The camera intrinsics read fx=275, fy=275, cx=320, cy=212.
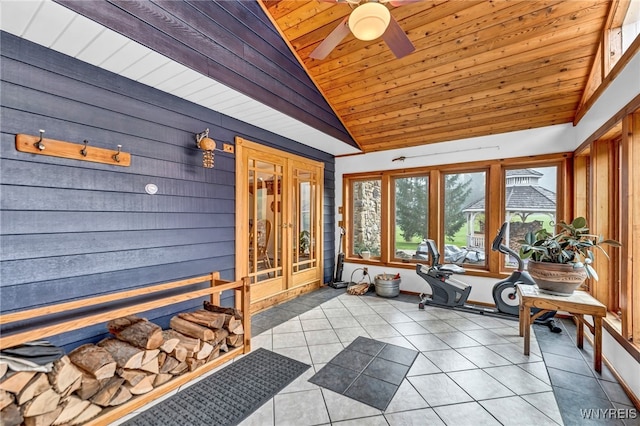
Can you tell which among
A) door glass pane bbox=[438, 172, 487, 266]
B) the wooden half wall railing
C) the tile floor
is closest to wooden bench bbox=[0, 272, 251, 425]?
the wooden half wall railing

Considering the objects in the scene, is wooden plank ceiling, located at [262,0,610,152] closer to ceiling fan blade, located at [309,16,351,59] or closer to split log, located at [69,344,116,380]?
ceiling fan blade, located at [309,16,351,59]

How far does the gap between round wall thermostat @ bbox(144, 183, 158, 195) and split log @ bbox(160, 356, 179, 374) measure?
4.79 feet

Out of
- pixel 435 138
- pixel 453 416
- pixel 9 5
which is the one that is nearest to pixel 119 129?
pixel 9 5

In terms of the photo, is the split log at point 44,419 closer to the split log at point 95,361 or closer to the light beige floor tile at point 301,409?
the split log at point 95,361

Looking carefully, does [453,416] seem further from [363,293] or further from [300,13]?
[300,13]

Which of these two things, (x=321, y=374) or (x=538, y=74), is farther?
(x=538, y=74)

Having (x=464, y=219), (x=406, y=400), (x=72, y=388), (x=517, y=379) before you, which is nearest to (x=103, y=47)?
(x=72, y=388)

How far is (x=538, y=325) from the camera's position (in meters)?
3.33

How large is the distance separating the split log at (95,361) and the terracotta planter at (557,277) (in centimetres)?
351

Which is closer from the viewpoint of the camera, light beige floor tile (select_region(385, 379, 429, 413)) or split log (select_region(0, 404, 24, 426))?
split log (select_region(0, 404, 24, 426))

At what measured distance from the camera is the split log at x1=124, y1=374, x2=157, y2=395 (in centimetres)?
192

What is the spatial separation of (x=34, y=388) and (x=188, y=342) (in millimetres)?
908

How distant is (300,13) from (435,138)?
270cm

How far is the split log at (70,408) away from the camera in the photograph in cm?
163
